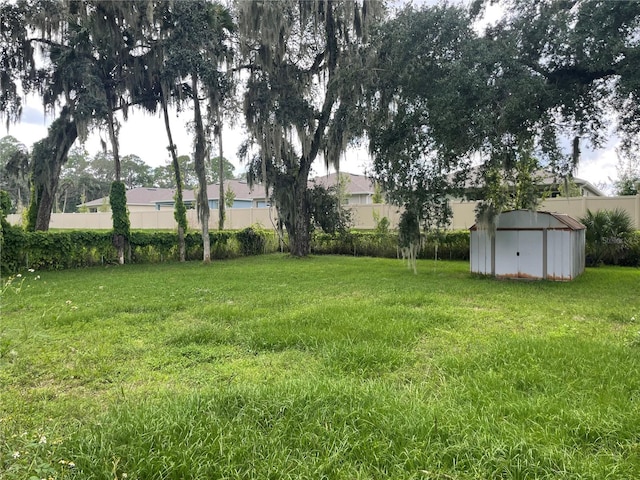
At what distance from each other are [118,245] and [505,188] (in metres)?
9.87

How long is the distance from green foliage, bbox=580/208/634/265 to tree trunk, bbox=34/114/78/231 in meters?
14.5

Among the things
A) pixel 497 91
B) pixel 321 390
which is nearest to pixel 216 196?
pixel 497 91

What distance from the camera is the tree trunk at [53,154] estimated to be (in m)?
11.9

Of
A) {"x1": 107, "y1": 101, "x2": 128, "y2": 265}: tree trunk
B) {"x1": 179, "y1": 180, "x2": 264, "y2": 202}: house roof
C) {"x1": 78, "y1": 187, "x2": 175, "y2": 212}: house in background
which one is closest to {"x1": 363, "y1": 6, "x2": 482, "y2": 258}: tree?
{"x1": 107, "y1": 101, "x2": 128, "y2": 265}: tree trunk

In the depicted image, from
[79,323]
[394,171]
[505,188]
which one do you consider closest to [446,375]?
[79,323]

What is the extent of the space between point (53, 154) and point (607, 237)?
15.6 meters

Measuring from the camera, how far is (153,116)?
41.2ft

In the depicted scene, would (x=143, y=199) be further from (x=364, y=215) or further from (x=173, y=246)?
(x=364, y=215)

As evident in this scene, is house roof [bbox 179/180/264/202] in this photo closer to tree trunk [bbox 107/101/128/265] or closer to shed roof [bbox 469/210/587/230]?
tree trunk [bbox 107/101/128/265]

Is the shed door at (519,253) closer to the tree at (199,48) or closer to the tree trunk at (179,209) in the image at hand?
the tree at (199,48)

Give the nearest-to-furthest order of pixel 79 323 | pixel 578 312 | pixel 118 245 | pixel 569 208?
pixel 79 323
pixel 578 312
pixel 118 245
pixel 569 208

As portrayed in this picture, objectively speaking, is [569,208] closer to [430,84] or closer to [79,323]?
[430,84]

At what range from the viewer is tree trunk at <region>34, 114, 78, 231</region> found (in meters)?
11.9

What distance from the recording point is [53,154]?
39.7ft
